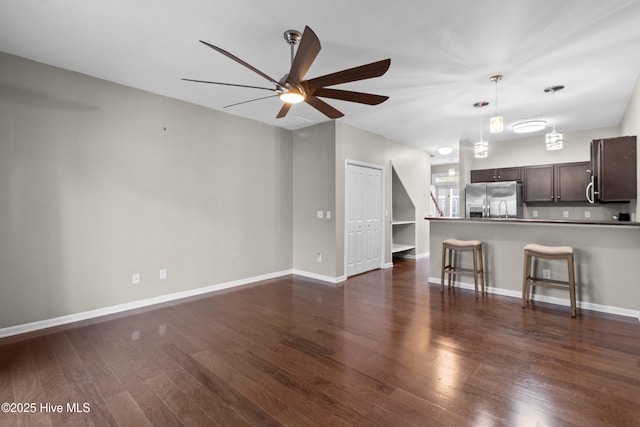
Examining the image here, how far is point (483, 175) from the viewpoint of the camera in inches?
262

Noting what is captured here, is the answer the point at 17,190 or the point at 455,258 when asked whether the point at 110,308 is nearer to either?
the point at 17,190

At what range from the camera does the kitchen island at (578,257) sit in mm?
3404

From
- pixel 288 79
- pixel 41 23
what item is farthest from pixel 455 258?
pixel 41 23

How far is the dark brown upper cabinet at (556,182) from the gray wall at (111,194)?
5523 mm

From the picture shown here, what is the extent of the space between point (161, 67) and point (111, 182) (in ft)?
4.85

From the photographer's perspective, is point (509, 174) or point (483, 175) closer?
point (509, 174)

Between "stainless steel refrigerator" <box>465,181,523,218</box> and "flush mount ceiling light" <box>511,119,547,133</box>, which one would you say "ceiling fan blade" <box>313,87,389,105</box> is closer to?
"flush mount ceiling light" <box>511,119,547,133</box>

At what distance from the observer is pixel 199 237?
14.2 feet

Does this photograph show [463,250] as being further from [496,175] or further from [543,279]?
[496,175]

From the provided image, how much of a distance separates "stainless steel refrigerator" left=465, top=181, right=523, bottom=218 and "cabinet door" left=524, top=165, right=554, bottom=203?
169 mm

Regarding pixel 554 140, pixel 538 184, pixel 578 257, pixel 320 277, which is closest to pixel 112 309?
pixel 320 277

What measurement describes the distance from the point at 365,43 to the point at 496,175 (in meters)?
5.17

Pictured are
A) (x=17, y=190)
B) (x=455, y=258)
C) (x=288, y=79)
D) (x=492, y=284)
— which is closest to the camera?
(x=288, y=79)

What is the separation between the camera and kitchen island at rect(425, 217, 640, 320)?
3.40 metres
